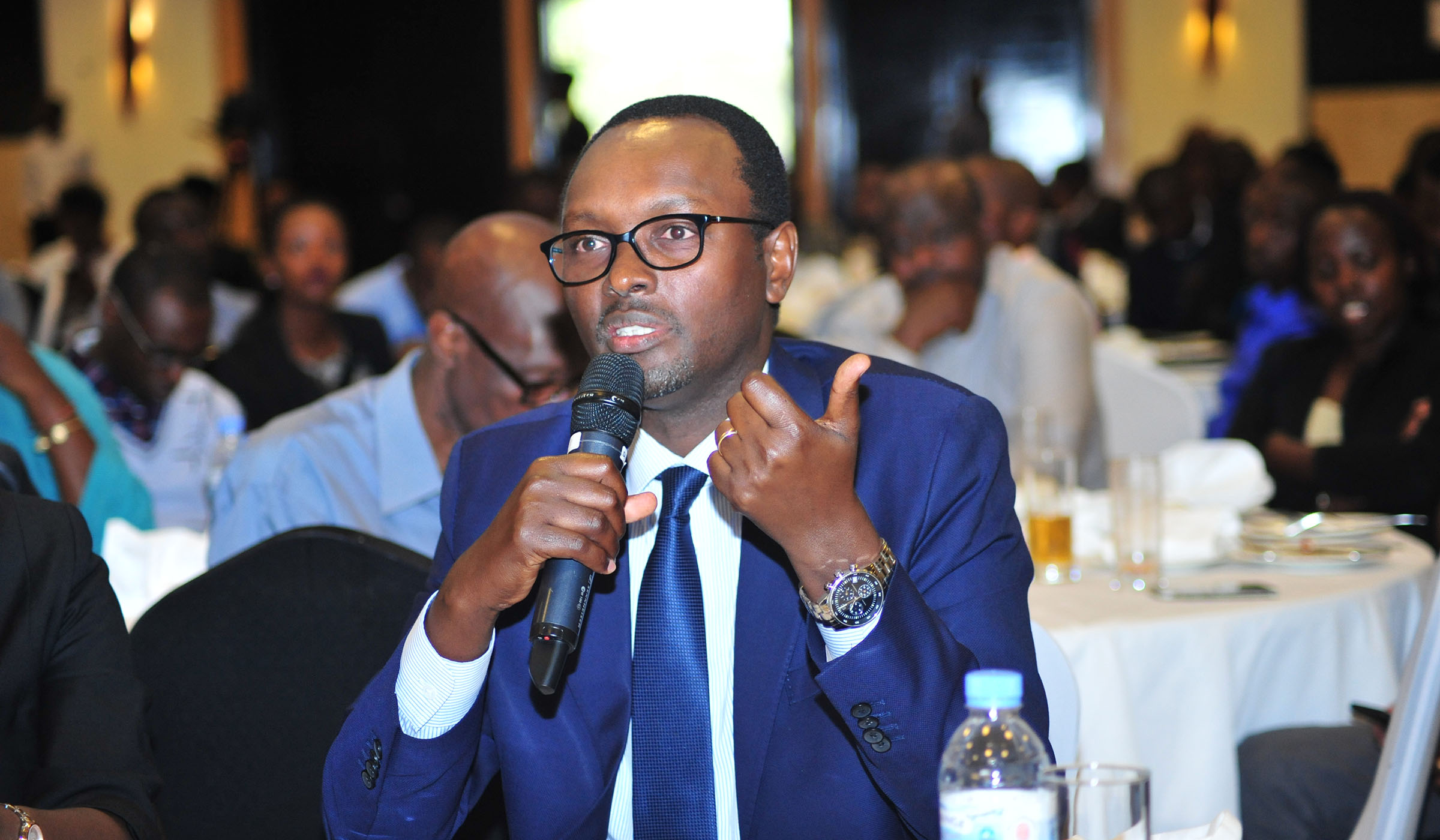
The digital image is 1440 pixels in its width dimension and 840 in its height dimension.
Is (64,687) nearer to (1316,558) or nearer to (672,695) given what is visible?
(672,695)

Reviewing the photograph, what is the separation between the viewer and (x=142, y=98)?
11.9 metres

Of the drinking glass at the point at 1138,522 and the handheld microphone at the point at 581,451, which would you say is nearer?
the handheld microphone at the point at 581,451

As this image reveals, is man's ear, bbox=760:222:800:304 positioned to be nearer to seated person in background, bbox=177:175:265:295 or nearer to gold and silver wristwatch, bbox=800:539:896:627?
gold and silver wristwatch, bbox=800:539:896:627

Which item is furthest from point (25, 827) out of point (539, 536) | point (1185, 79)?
point (1185, 79)

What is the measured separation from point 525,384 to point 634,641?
41.2 inches

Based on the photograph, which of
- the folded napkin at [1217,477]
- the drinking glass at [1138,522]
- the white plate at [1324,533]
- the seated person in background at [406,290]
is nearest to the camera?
the drinking glass at [1138,522]

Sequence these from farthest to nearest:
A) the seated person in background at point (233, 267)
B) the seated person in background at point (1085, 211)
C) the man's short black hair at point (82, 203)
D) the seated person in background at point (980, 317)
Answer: the seated person in background at point (1085, 211)
the man's short black hair at point (82, 203)
the seated person in background at point (233, 267)
the seated person in background at point (980, 317)

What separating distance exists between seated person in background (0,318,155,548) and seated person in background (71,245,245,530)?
459 mm

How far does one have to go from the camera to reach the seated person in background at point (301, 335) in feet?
15.9

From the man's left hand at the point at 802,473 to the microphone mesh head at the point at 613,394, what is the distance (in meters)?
0.10

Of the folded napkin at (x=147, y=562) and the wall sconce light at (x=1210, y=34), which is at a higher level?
the wall sconce light at (x=1210, y=34)

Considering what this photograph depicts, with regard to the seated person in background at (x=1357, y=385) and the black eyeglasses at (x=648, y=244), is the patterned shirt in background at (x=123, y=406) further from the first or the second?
the seated person in background at (x=1357, y=385)

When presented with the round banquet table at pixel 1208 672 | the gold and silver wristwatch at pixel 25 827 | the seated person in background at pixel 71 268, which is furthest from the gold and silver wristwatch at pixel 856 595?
the seated person in background at pixel 71 268

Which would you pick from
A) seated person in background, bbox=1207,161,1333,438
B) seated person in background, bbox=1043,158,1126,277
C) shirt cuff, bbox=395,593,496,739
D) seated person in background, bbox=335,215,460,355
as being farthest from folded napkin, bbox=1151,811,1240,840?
seated person in background, bbox=1043,158,1126,277
